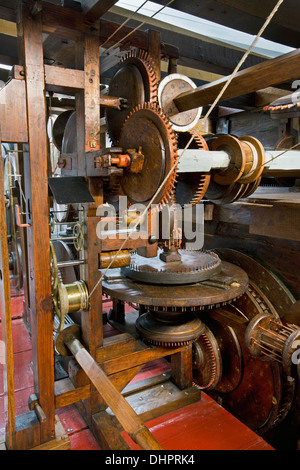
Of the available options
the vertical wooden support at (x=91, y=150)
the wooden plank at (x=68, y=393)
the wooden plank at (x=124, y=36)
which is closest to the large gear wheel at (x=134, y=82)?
the wooden plank at (x=124, y=36)

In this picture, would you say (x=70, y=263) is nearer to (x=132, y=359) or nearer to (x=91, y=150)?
(x=91, y=150)

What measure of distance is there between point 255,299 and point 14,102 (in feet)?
7.75

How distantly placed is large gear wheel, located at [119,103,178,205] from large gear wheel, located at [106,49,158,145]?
12.6 inches

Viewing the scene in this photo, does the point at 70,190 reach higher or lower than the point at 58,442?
higher

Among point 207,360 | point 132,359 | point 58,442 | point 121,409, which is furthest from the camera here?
point 207,360

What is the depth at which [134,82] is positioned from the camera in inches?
80.9

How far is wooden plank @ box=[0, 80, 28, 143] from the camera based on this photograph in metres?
1.61

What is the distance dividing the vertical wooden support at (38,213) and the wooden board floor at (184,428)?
0.99 ft

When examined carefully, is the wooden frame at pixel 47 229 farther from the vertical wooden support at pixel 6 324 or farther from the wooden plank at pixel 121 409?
the wooden plank at pixel 121 409

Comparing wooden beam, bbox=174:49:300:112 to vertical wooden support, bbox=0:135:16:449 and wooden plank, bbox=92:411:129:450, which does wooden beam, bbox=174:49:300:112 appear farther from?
wooden plank, bbox=92:411:129:450

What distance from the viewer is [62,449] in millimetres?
1893

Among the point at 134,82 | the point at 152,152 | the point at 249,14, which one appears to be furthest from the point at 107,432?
the point at 249,14

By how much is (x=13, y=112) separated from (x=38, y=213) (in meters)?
0.52
